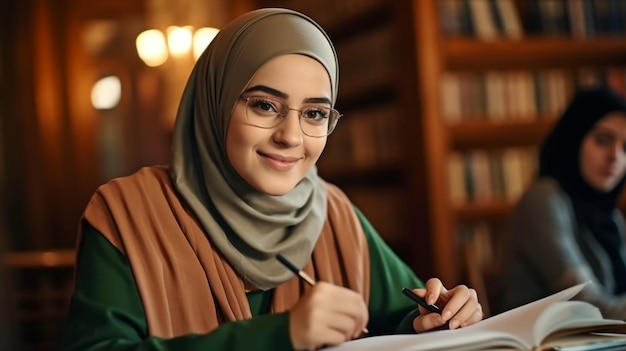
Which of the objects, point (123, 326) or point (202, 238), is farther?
point (202, 238)

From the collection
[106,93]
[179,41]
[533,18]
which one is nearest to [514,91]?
[533,18]

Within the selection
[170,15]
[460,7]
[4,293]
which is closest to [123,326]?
[4,293]

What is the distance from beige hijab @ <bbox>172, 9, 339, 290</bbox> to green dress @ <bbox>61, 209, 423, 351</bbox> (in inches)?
2.9

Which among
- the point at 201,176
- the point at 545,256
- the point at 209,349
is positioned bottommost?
the point at 545,256

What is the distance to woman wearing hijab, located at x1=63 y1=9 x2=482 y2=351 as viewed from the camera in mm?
1006

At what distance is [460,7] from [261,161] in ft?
8.03

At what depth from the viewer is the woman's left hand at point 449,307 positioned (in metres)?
1.01

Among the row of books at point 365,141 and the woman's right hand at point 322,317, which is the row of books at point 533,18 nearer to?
the row of books at point 365,141

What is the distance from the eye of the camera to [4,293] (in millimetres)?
2469

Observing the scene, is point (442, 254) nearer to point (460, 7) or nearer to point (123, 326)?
point (460, 7)

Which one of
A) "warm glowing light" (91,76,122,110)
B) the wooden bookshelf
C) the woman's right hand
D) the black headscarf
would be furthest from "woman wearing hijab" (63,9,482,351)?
"warm glowing light" (91,76,122,110)

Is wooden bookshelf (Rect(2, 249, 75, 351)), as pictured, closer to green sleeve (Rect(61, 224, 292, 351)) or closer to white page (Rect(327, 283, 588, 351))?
green sleeve (Rect(61, 224, 292, 351))

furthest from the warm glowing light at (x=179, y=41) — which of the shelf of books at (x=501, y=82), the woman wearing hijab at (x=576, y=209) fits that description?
the woman wearing hijab at (x=576, y=209)

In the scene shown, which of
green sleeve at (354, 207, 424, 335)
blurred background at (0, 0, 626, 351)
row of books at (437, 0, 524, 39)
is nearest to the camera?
green sleeve at (354, 207, 424, 335)
